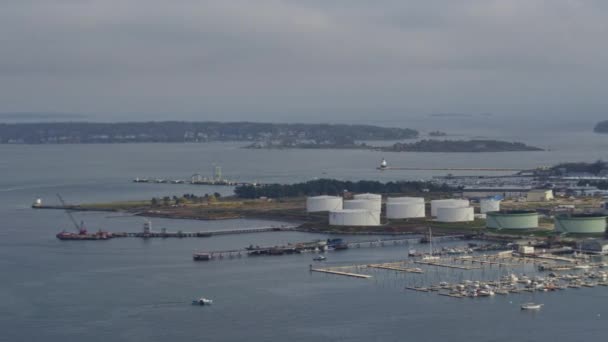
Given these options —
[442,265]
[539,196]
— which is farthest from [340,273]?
[539,196]

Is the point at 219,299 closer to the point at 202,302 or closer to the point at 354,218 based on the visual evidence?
the point at 202,302

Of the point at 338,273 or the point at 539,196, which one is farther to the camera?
the point at 539,196

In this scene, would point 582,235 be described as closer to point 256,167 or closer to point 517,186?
point 517,186

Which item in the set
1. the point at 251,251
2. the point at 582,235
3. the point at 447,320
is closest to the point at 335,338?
the point at 447,320

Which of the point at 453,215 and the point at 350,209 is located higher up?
the point at 350,209

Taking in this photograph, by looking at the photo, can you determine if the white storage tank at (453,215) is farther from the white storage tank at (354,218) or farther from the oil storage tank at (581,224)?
the oil storage tank at (581,224)

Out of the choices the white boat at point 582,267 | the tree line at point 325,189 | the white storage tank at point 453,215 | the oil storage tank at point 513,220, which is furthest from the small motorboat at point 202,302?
the tree line at point 325,189
